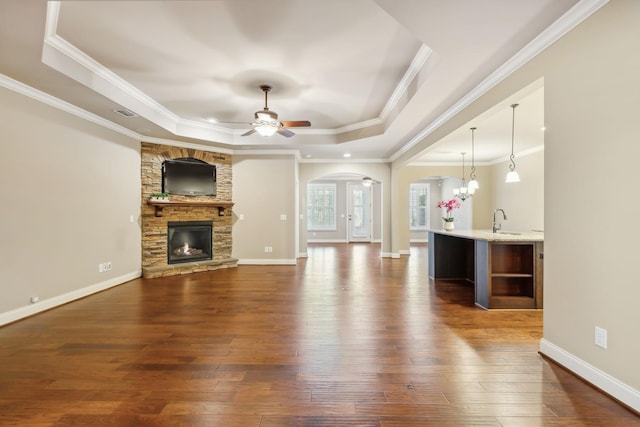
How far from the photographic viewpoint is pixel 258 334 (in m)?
2.95

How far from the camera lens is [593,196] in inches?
79.4

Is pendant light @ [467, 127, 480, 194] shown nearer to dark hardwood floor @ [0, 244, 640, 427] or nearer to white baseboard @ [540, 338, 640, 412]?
dark hardwood floor @ [0, 244, 640, 427]

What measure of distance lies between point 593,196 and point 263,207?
585 cm

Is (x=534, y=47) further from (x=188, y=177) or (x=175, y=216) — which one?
(x=175, y=216)

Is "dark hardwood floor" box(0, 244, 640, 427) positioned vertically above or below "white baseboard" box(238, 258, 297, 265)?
below

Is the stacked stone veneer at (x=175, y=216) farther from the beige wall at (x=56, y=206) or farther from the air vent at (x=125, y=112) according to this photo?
the air vent at (x=125, y=112)

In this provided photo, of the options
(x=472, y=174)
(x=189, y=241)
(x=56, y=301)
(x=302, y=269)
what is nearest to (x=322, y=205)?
(x=302, y=269)

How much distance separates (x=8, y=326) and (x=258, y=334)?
2.75 metres

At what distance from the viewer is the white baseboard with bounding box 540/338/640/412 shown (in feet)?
5.88

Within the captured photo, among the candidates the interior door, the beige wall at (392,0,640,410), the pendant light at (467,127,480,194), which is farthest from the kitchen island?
the interior door

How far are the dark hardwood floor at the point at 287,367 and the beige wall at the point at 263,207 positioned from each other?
9.13 feet

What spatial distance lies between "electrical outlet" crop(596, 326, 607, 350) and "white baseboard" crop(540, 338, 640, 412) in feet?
0.60

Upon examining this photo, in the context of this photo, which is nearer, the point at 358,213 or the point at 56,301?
the point at 56,301

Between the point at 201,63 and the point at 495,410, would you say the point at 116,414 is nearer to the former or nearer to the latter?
the point at 495,410
